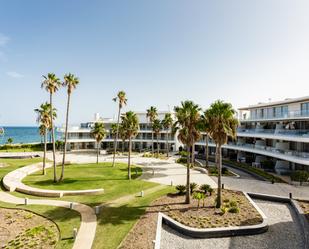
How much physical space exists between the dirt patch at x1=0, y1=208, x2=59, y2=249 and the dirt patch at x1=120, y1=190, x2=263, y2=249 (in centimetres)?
619

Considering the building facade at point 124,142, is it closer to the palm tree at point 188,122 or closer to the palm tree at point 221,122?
the palm tree at point 188,122

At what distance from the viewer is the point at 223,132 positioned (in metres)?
21.5

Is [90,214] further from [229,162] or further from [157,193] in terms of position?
[229,162]

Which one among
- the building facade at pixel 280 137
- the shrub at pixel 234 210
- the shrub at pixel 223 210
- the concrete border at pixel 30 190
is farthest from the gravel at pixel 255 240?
the building facade at pixel 280 137

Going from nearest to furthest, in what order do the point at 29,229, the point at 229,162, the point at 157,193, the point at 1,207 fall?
the point at 29,229 → the point at 1,207 → the point at 157,193 → the point at 229,162

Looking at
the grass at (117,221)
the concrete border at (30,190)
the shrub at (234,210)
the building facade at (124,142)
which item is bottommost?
the grass at (117,221)

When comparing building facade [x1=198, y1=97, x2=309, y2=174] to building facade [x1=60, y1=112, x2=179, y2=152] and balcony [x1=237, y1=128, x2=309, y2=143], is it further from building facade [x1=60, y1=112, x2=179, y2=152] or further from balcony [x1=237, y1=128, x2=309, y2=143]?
building facade [x1=60, y1=112, x2=179, y2=152]

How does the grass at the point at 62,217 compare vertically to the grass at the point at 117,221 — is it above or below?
below

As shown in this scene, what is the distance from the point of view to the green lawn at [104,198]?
56.1 ft

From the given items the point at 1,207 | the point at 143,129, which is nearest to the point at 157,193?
the point at 1,207

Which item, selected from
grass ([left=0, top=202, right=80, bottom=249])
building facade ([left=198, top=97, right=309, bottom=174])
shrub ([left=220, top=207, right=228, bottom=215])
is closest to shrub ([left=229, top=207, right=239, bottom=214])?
shrub ([left=220, top=207, right=228, bottom=215])

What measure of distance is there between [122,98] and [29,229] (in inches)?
1195

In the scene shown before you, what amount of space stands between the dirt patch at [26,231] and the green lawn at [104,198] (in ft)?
2.54

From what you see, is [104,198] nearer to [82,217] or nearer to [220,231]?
[82,217]
